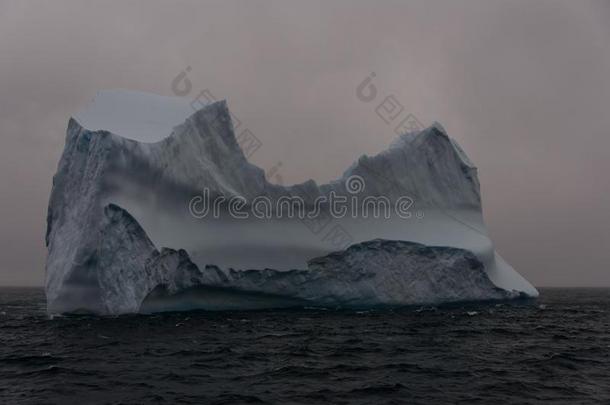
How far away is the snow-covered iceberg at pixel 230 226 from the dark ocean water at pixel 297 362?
1891 millimetres

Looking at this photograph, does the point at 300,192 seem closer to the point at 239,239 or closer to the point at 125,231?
A: the point at 239,239

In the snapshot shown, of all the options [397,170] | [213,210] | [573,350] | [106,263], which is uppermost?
[397,170]

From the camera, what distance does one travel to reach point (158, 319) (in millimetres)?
14242

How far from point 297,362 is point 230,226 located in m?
8.92

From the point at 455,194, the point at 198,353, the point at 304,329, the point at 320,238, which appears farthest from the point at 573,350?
the point at 455,194

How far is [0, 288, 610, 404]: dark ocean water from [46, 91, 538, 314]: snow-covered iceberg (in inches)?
74.5

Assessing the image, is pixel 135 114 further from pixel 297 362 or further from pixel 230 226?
pixel 297 362

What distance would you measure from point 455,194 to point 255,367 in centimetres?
1432

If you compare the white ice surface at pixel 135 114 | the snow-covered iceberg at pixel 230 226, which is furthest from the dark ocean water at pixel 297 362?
the white ice surface at pixel 135 114

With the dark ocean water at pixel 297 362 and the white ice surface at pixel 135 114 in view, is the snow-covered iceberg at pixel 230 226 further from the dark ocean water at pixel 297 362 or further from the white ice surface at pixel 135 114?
the dark ocean water at pixel 297 362

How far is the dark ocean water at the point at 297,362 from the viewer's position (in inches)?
279

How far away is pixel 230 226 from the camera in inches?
685

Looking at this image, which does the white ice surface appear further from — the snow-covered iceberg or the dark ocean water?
the dark ocean water

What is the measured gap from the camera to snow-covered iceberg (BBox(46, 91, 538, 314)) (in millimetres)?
14227
